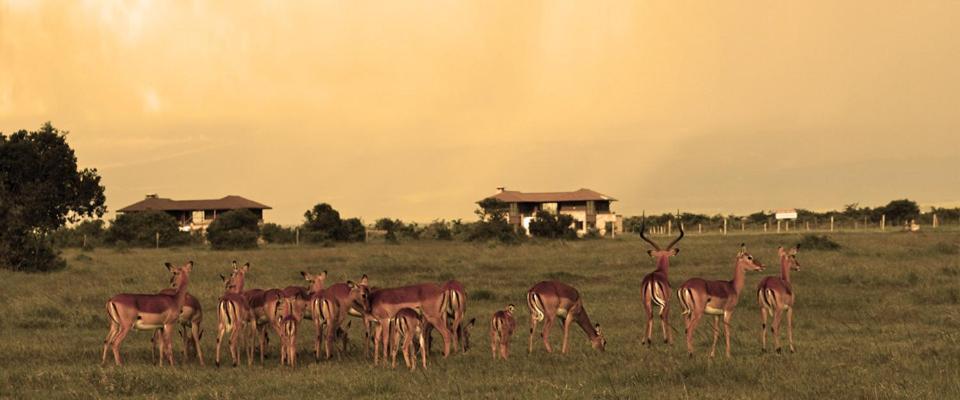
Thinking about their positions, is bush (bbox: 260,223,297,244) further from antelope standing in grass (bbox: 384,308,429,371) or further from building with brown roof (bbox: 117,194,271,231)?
antelope standing in grass (bbox: 384,308,429,371)

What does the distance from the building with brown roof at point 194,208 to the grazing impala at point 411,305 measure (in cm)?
9143

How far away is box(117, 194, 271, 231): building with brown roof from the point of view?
10551 centimetres

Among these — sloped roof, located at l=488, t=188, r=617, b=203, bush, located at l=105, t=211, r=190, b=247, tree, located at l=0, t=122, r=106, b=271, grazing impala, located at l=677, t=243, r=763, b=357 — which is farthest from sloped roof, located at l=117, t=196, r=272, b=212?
grazing impala, located at l=677, t=243, r=763, b=357

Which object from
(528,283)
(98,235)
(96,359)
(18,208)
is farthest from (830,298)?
(98,235)

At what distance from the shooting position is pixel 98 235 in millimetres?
89688

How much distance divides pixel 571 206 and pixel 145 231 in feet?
167

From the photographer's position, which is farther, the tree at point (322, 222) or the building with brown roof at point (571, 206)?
the building with brown roof at point (571, 206)

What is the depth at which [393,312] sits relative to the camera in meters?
16.2

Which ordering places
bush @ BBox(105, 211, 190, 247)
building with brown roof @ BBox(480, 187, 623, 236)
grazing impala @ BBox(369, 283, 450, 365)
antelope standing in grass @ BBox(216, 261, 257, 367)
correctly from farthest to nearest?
building with brown roof @ BBox(480, 187, 623, 236) < bush @ BBox(105, 211, 190, 247) < grazing impala @ BBox(369, 283, 450, 365) < antelope standing in grass @ BBox(216, 261, 257, 367)

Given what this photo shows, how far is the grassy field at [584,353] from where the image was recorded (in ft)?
41.7

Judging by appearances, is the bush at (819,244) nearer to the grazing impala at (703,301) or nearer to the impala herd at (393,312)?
the impala herd at (393,312)

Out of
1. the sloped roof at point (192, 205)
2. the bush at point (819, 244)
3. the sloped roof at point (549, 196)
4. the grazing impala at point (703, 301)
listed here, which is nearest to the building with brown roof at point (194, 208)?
the sloped roof at point (192, 205)

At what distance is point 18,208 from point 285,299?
1145 inches

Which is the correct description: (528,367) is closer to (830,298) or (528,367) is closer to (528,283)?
(830,298)
